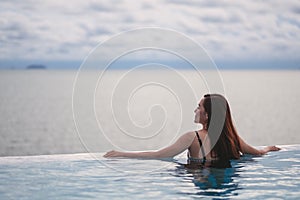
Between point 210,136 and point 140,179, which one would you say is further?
point 210,136

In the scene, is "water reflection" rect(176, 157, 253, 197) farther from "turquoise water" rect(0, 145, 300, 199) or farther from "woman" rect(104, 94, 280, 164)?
"woman" rect(104, 94, 280, 164)

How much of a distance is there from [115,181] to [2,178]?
→ 89cm

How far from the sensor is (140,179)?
502 centimetres

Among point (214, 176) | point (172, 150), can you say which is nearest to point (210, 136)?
point (172, 150)

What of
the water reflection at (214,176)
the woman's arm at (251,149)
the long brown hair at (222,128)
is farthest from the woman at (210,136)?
the woman's arm at (251,149)

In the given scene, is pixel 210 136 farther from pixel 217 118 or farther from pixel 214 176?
pixel 214 176

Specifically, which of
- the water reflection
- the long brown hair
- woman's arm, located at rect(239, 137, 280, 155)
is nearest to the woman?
the long brown hair

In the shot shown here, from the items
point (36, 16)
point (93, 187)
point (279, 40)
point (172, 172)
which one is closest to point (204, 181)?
point (172, 172)

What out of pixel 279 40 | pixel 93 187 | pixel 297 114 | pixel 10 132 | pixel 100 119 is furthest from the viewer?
pixel 279 40

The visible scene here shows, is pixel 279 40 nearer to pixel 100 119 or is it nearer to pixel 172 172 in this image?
pixel 100 119

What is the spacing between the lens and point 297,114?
30.2 meters

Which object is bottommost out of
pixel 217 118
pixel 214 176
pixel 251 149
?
pixel 214 176

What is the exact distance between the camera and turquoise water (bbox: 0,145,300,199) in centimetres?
452

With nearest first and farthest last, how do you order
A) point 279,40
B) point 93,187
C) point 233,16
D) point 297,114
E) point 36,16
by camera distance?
point 93,187 < point 297,114 < point 279,40 < point 233,16 < point 36,16
